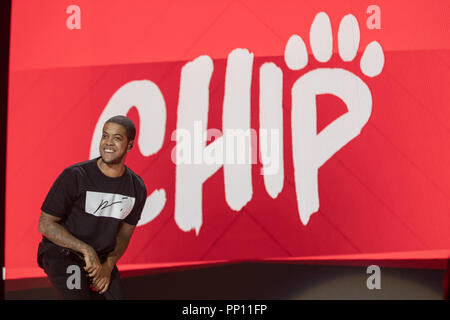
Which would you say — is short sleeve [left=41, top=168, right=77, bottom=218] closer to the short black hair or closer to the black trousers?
the black trousers

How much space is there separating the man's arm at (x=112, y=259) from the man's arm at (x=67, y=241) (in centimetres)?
6

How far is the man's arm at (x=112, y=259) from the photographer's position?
1821 mm

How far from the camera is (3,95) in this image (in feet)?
7.59

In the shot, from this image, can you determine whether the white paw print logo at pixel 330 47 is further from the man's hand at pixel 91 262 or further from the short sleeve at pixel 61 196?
the man's hand at pixel 91 262

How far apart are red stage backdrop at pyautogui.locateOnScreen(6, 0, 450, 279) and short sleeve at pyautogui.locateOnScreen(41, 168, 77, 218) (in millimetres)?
480

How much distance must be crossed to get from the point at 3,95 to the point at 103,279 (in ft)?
4.22

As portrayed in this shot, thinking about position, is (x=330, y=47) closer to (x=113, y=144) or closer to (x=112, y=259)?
(x=113, y=144)

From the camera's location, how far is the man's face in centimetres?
192

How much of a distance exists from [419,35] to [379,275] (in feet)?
4.61

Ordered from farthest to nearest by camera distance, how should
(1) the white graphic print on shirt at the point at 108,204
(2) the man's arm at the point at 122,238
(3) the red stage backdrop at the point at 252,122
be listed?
(3) the red stage backdrop at the point at 252,122, (2) the man's arm at the point at 122,238, (1) the white graphic print on shirt at the point at 108,204

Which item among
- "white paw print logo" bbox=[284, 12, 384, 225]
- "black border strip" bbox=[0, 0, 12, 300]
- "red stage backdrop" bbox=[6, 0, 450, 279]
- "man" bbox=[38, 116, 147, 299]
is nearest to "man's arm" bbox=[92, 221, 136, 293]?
"man" bbox=[38, 116, 147, 299]

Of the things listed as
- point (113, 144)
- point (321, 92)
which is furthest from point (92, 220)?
point (321, 92)

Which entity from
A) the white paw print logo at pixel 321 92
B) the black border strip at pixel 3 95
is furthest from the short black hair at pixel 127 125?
the white paw print logo at pixel 321 92

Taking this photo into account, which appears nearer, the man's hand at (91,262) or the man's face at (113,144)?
the man's hand at (91,262)
